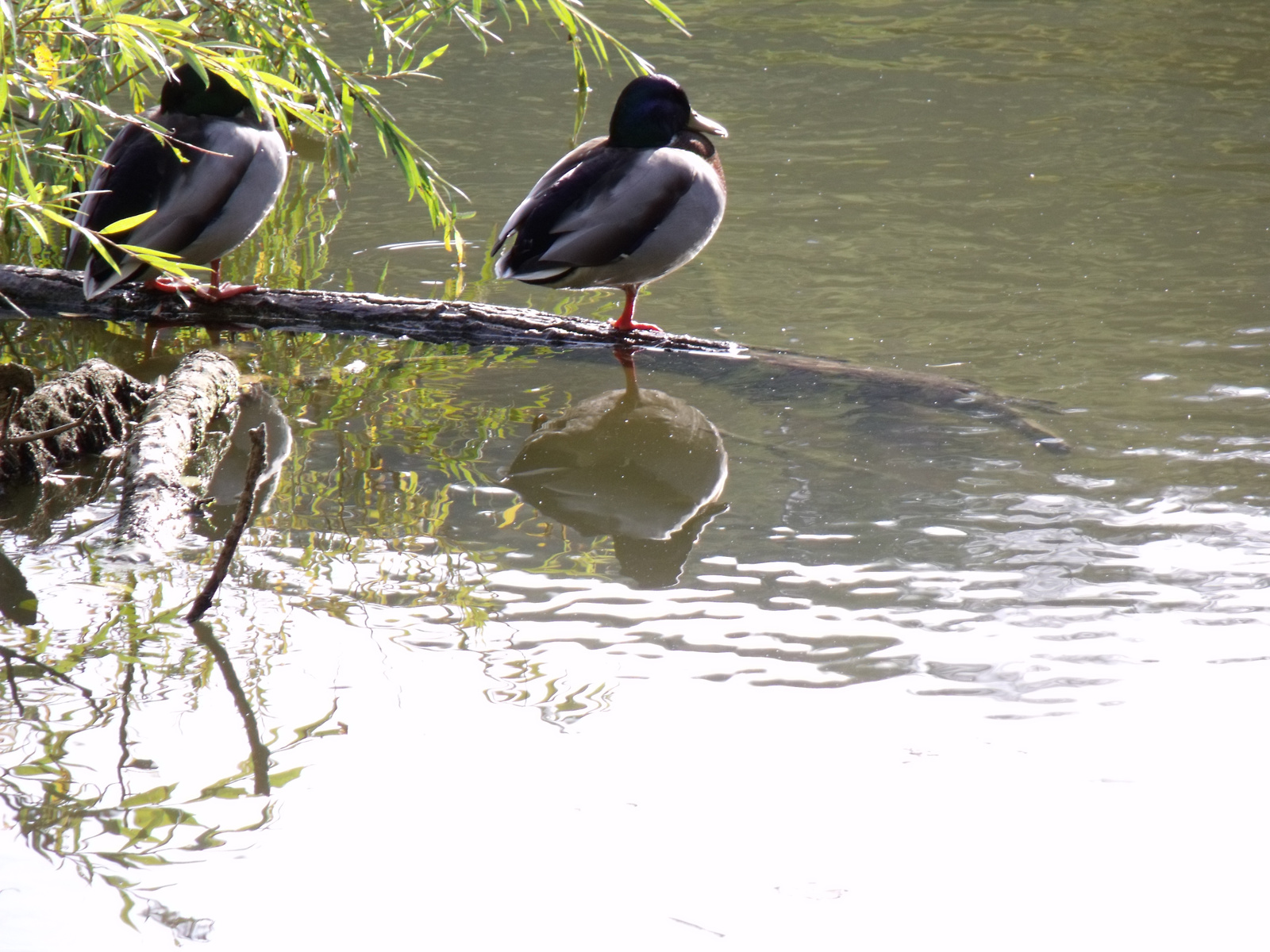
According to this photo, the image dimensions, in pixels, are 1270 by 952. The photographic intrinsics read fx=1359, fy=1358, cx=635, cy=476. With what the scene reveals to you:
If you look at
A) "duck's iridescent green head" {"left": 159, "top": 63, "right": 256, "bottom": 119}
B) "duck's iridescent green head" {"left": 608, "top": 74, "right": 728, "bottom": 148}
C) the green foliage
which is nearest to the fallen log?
the green foliage

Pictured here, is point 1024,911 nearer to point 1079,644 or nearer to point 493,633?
point 1079,644

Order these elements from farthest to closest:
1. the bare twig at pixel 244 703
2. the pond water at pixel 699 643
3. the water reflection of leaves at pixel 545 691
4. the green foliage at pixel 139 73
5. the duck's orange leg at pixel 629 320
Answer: the duck's orange leg at pixel 629 320 < the green foliage at pixel 139 73 < the water reflection of leaves at pixel 545 691 < the bare twig at pixel 244 703 < the pond water at pixel 699 643

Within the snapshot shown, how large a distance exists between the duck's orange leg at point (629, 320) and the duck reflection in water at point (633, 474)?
0.81ft

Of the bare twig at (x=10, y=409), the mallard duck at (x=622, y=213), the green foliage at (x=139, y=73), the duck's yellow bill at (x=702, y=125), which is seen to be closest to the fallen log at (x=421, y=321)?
the mallard duck at (x=622, y=213)

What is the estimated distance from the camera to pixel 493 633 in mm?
3010

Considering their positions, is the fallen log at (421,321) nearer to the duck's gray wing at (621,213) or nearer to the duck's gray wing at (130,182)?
the duck's gray wing at (621,213)

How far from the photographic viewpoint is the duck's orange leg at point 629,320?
5092 mm

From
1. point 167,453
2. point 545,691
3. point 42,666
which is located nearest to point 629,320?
point 167,453

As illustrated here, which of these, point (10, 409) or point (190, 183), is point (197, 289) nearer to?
point (190, 183)

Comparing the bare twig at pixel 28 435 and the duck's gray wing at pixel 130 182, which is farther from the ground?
the duck's gray wing at pixel 130 182

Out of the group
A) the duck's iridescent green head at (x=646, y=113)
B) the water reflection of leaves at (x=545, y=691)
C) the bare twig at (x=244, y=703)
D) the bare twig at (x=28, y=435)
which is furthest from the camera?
the duck's iridescent green head at (x=646, y=113)

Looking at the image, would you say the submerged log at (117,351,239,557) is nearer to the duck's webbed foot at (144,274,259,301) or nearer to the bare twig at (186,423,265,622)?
the bare twig at (186,423,265,622)

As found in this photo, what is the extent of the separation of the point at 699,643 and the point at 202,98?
10.6ft

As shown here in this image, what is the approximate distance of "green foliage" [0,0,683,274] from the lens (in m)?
2.82
